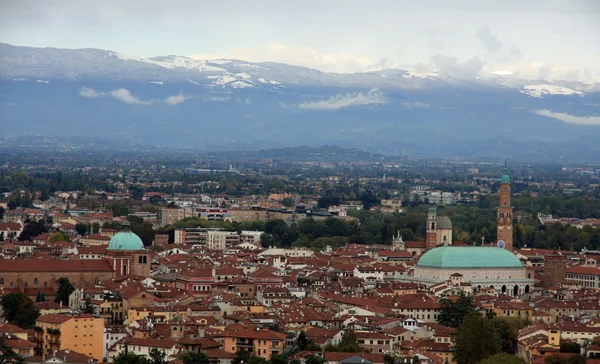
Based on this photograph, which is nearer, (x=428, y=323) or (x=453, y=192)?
(x=428, y=323)

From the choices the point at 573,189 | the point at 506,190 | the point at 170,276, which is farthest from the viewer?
the point at 573,189

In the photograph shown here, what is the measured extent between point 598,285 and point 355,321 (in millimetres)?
21990

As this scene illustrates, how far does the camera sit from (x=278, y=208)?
125 meters

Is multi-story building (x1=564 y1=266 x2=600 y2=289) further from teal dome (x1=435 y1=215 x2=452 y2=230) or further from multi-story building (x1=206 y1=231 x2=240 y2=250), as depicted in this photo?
multi-story building (x1=206 y1=231 x2=240 y2=250)

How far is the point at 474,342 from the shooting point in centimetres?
4522

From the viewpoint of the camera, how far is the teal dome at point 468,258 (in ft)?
223

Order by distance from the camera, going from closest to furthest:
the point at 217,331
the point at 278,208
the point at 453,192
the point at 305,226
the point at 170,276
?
the point at 217,331 → the point at 170,276 → the point at 305,226 → the point at 278,208 → the point at 453,192

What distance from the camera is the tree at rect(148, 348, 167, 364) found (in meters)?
42.0

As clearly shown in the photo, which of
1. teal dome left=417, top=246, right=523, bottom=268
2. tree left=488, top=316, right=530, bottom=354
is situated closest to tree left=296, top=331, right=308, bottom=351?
tree left=488, top=316, right=530, bottom=354

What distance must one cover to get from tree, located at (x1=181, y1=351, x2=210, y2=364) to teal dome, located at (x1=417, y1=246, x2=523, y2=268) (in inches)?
1038

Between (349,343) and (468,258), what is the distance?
79.4 ft

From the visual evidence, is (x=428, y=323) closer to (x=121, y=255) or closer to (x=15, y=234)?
(x=121, y=255)

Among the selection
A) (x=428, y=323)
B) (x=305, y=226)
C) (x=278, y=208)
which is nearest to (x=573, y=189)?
(x=278, y=208)

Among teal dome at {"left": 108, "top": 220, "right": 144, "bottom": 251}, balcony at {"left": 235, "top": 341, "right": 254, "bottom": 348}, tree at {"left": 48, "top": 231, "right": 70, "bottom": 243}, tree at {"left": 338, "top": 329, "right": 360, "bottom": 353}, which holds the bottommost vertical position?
tree at {"left": 48, "top": 231, "right": 70, "bottom": 243}
